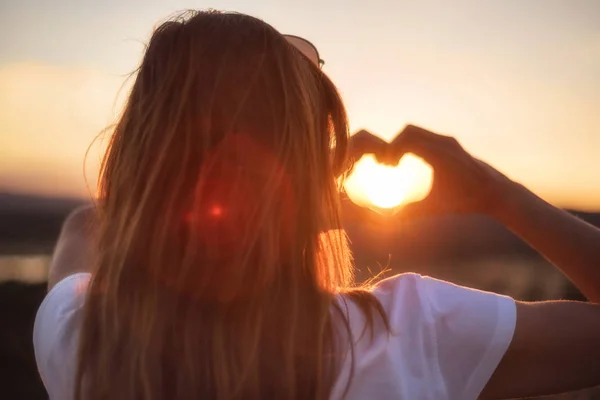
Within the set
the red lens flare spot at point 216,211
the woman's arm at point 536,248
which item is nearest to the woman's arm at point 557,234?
the woman's arm at point 536,248

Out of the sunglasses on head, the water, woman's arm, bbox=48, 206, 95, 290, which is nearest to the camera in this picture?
the sunglasses on head

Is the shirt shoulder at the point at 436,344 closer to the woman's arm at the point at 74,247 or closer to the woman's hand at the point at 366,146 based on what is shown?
the woman's hand at the point at 366,146

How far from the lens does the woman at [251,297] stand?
0.94 m

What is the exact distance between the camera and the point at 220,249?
3.19ft

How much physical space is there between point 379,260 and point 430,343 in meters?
0.92

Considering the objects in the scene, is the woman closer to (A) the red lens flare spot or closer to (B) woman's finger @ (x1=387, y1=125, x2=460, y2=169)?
(A) the red lens flare spot

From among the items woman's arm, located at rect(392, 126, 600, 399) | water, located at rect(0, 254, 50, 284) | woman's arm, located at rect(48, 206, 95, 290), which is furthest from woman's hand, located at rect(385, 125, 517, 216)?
water, located at rect(0, 254, 50, 284)

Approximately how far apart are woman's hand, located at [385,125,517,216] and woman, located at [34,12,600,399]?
323 mm

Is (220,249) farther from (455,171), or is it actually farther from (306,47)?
Answer: (455,171)

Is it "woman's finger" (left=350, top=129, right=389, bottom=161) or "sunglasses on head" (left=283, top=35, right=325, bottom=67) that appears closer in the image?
"sunglasses on head" (left=283, top=35, right=325, bottom=67)

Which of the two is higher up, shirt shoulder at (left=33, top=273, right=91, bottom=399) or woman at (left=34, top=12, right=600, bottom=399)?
woman at (left=34, top=12, right=600, bottom=399)

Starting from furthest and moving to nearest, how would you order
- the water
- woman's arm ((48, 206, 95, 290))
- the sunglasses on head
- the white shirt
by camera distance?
the water, woman's arm ((48, 206, 95, 290)), the sunglasses on head, the white shirt

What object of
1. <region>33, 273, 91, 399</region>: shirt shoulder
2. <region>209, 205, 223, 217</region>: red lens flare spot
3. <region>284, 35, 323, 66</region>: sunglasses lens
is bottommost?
<region>33, 273, 91, 399</region>: shirt shoulder

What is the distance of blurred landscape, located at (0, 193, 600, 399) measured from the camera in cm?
151
